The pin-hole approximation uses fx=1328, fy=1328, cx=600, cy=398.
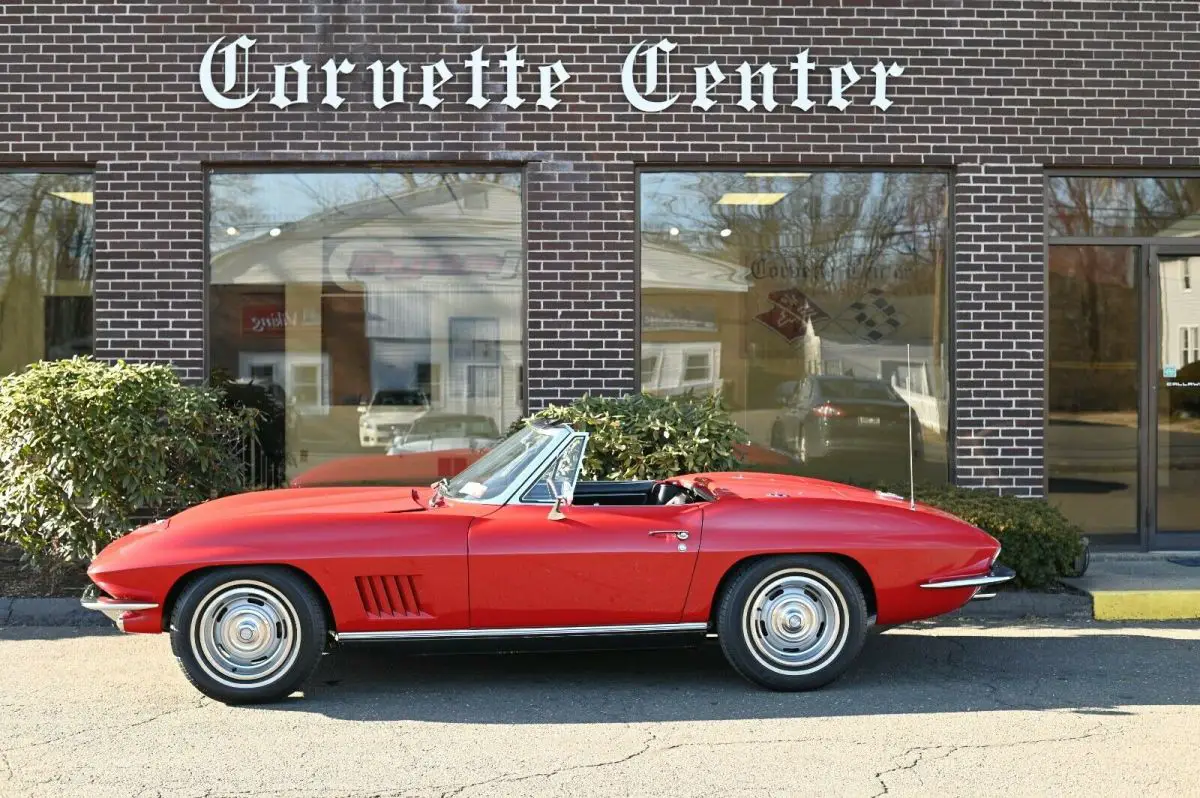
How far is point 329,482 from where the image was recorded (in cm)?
1005

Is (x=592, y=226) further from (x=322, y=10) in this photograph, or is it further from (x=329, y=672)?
(x=329, y=672)

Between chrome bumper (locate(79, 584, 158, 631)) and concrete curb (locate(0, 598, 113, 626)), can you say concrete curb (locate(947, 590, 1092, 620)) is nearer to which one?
chrome bumper (locate(79, 584, 158, 631))

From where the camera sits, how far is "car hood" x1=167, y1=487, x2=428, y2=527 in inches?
247

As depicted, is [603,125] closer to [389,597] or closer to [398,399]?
[398,399]

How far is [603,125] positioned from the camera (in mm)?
9977

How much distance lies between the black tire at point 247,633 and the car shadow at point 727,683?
0.58ft

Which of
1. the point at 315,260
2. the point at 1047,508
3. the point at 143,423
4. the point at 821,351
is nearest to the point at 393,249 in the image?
the point at 315,260

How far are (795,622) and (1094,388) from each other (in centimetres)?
517

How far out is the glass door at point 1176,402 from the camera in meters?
10.3

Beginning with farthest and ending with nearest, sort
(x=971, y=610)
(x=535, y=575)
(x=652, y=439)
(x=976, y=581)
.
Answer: (x=652, y=439)
(x=971, y=610)
(x=976, y=581)
(x=535, y=575)

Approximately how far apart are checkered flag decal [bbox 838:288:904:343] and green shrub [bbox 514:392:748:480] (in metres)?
1.77

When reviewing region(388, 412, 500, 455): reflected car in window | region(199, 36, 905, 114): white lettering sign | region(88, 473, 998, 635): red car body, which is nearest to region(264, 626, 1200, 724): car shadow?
region(88, 473, 998, 635): red car body

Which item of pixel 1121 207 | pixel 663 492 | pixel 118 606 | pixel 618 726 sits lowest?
pixel 618 726

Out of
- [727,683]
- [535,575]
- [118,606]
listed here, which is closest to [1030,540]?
[727,683]
